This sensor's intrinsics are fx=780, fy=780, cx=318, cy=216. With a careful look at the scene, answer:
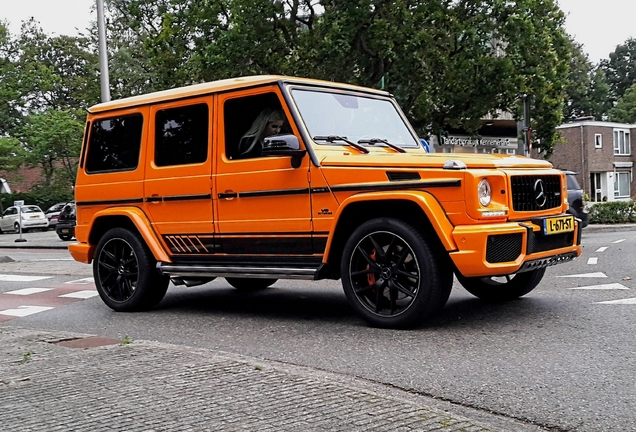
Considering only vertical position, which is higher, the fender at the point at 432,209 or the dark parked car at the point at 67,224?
the fender at the point at 432,209

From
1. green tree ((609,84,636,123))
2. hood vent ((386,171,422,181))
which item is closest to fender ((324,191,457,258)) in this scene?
hood vent ((386,171,422,181))

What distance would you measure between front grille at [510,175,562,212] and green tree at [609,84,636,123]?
78.6m

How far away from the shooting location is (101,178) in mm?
8719

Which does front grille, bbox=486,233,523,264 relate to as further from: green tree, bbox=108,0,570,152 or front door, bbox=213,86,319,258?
green tree, bbox=108,0,570,152

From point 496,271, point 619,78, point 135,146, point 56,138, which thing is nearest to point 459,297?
point 496,271

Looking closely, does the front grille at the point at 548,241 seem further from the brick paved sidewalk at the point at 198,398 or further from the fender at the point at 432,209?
the brick paved sidewalk at the point at 198,398

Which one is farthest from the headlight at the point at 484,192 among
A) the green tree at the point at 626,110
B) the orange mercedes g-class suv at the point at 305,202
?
the green tree at the point at 626,110

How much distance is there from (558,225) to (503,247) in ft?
2.90

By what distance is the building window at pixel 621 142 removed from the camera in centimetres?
6034

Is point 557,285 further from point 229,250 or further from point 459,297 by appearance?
point 229,250

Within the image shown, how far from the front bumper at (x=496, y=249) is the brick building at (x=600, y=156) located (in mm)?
53090

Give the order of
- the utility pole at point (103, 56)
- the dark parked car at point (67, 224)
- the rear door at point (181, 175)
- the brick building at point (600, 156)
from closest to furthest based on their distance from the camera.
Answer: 1. the rear door at point (181, 175)
2. the utility pole at point (103, 56)
3. the dark parked car at point (67, 224)
4. the brick building at point (600, 156)

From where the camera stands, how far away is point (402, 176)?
632cm

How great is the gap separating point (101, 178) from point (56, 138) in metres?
38.8
